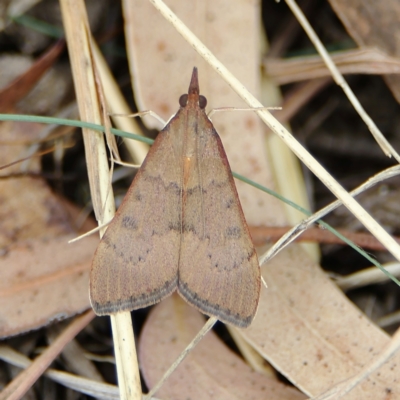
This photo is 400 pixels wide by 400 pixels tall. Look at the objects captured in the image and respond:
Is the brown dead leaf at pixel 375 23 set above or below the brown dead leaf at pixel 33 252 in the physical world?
above

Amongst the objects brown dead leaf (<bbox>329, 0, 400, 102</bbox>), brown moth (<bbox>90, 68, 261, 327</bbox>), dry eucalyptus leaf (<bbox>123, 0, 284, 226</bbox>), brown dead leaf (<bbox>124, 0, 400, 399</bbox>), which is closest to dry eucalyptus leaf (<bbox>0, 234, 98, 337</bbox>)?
brown moth (<bbox>90, 68, 261, 327</bbox>)

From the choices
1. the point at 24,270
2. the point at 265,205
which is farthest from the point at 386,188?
the point at 24,270

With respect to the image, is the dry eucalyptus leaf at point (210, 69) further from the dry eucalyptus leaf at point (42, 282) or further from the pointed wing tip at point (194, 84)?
the dry eucalyptus leaf at point (42, 282)

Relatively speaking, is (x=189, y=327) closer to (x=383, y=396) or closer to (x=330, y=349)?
(x=330, y=349)

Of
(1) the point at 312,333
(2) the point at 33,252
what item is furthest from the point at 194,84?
(1) the point at 312,333

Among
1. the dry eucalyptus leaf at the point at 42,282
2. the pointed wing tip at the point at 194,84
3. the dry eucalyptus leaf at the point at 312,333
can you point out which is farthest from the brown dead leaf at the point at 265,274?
the dry eucalyptus leaf at the point at 42,282

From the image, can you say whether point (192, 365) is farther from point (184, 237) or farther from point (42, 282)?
point (42, 282)
